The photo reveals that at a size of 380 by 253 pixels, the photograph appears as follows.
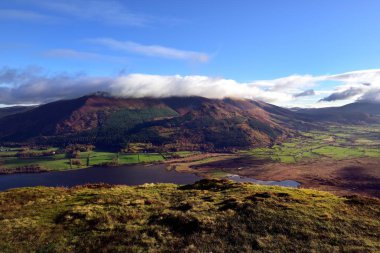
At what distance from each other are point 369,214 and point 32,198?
43.4m

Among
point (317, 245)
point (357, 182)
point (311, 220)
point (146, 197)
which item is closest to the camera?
point (317, 245)

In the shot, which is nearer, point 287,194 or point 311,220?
point 311,220

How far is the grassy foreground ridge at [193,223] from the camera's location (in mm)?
28734

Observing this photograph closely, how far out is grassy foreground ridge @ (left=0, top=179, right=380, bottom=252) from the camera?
2873 cm

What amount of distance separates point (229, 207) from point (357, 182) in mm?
175636

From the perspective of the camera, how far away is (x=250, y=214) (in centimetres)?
3409

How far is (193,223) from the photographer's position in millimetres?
33000

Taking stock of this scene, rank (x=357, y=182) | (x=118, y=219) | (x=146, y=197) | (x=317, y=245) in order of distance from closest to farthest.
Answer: (x=317, y=245) → (x=118, y=219) → (x=146, y=197) → (x=357, y=182)

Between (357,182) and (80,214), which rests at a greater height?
(80,214)

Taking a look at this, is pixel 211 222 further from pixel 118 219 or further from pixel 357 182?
pixel 357 182

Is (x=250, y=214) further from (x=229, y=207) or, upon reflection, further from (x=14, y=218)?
(x=14, y=218)

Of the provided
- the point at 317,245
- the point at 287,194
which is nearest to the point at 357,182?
the point at 287,194

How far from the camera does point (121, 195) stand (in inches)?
1826

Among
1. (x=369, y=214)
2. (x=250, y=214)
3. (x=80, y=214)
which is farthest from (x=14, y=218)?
(x=369, y=214)
